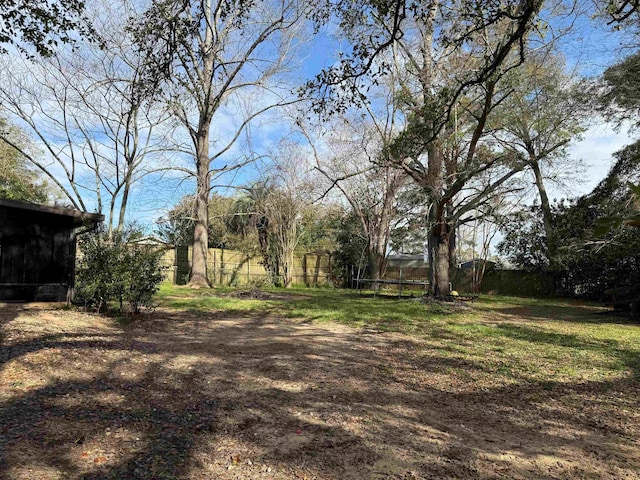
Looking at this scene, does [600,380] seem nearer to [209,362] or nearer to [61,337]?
[209,362]

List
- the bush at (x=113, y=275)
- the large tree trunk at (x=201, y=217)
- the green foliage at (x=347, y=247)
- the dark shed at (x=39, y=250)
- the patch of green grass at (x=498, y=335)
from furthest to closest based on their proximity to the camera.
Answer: the green foliage at (x=347, y=247)
the large tree trunk at (x=201, y=217)
the dark shed at (x=39, y=250)
the bush at (x=113, y=275)
the patch of green grass at (x=498, y=335)

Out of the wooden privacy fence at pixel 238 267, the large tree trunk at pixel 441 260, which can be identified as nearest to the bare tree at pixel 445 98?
the large tree trunk at pixel 441 260

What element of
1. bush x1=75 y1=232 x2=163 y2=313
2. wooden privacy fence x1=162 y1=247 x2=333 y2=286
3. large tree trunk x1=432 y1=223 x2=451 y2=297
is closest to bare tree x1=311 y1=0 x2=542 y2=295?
large tree trunk x1=432 y1=223 x2=451 y2=297

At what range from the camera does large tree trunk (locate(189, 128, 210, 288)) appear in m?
17.4

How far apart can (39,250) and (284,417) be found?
788 centimetres

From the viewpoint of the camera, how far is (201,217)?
1764 cm

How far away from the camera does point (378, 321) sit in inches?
363

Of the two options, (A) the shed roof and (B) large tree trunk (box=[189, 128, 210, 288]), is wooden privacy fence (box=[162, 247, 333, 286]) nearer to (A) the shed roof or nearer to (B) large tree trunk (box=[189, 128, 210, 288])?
(B) large tree trunk (box=[189, 128, 210, 288])

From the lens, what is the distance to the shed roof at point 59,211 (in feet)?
26.2

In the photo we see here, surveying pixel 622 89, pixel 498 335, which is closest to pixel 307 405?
pixel 498 335

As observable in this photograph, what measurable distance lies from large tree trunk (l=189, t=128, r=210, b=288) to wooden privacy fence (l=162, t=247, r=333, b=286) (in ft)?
4.50

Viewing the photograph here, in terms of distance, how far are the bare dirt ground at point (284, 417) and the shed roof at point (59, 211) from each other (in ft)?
10.7

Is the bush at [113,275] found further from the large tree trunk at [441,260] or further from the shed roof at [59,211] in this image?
the large tree trunk at [441,260]

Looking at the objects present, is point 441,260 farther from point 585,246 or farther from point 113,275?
point 113,275
